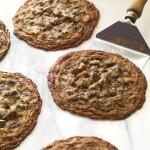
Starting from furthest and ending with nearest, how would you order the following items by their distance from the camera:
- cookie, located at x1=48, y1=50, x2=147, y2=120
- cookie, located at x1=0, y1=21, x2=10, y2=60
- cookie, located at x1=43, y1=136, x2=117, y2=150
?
1. cookie, located at x1=0, y1=21, x2=10, y2=60
2. cookie, located at x1=48, y1=50, x2=147, y2=120
3. cookie, located at x1=43, y1=136, x2=117, y2=150

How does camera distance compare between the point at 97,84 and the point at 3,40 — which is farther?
the point at 3,40

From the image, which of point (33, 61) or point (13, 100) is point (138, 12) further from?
point (13, 100)

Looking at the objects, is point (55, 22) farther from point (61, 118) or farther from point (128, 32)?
point (61, 118)

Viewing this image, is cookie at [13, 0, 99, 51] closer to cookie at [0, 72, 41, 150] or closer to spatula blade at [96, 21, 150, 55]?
spatula blade at [96, 21, 150, 55]

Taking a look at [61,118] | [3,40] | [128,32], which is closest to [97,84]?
[61,118]

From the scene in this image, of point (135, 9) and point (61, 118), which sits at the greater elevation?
point (135, 9)

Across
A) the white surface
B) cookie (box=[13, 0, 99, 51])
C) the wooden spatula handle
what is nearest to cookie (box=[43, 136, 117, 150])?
the white surface

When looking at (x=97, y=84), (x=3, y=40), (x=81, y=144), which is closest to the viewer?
(x=81, y=144)
